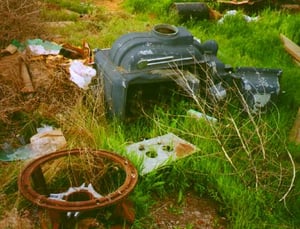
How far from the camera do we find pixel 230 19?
762cm

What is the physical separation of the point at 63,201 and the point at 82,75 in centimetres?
230

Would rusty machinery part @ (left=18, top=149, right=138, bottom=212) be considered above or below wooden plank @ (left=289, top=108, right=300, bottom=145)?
above

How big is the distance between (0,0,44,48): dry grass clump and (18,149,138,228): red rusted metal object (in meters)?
3.18

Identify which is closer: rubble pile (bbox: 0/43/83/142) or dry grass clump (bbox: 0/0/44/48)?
rubble pile (bbox: 0/43/83/142)

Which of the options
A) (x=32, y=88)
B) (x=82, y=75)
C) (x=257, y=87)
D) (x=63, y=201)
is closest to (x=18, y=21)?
(x=32, y=88)

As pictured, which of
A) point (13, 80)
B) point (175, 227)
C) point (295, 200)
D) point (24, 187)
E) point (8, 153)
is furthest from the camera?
point (13, 80)

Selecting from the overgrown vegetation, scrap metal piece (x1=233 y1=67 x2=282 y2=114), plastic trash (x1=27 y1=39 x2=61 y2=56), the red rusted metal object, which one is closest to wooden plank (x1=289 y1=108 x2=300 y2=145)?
the overgrown vegetation

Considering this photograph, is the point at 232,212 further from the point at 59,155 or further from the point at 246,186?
A: the point at 59,155

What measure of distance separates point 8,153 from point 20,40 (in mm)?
2552

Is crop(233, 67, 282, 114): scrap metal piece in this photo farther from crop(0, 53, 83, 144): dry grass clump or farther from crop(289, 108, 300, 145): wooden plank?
crop(0, 53, 83, 144): dry grass clump

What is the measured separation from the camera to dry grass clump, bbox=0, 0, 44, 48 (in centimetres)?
612

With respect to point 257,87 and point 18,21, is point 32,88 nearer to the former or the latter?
point 18,21

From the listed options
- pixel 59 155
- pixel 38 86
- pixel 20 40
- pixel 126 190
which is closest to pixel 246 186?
pixel 126 190

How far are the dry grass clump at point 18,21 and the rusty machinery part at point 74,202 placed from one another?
3.18 m
